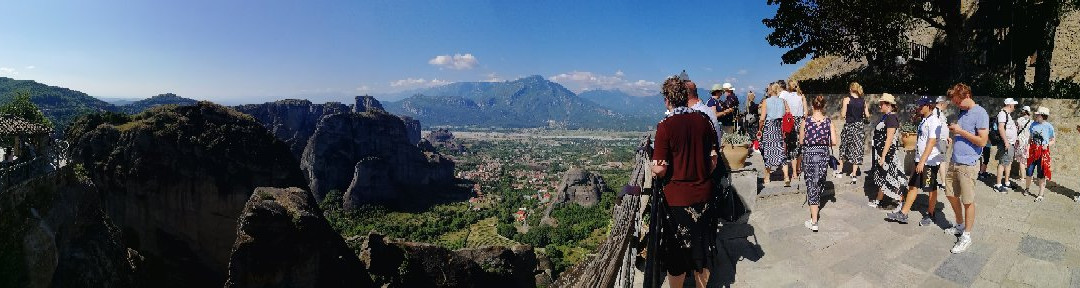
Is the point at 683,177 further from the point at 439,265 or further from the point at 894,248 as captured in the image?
the point at 439,265

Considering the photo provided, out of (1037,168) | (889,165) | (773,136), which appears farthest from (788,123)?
(1037,168)

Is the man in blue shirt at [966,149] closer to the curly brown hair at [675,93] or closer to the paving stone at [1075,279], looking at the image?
the paving stone at [1075,279]

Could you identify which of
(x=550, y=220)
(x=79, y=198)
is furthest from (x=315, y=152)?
(x=79, y=198)

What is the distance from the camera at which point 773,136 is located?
29.2 ft

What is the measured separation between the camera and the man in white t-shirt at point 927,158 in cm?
627

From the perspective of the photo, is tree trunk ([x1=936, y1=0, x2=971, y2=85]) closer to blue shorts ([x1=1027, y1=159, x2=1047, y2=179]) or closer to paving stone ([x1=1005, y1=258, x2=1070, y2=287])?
blue shorts ([x1=1027, y1=159, x2=1047, y2=179])

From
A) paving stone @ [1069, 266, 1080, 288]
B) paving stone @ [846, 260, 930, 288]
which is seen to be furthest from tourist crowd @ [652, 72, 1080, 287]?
paving stone @ [846, 260, 930, 288]

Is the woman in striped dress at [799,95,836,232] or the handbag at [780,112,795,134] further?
the handbag at [780,112,795,134]

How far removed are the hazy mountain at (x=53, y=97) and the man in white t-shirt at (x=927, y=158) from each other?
164307mm

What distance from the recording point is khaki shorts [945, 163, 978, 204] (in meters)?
6.02

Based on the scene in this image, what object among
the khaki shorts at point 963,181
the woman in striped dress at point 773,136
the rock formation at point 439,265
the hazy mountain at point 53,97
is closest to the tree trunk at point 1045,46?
the woman in striped dress at point 773,136

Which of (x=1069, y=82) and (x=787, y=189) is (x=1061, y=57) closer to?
(x=1069, y=82)

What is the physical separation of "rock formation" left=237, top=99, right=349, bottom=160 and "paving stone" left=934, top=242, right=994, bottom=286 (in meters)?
136

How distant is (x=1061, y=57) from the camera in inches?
726
